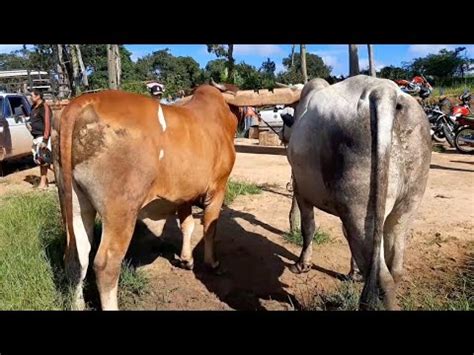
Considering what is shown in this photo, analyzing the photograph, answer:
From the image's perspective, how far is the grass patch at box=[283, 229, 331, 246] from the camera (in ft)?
17.8

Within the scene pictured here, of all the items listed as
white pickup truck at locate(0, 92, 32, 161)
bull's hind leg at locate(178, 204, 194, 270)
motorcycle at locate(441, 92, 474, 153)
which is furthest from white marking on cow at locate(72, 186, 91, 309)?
motorcycle at locate(441, 92, 474, 153)

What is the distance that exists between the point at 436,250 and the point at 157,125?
366cm

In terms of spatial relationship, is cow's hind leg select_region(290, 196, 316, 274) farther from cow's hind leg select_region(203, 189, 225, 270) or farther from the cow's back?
the cow's back

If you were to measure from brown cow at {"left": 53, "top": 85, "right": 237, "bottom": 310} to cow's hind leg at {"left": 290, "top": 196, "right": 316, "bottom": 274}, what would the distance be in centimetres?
116

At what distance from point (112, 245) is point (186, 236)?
5.67 feet

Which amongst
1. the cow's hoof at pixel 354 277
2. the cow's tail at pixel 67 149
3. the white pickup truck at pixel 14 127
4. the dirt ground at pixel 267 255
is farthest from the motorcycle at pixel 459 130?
the white pickup truck at pixel 14 127

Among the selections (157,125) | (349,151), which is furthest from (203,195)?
(349,151)

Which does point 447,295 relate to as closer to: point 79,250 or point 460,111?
point 79,250

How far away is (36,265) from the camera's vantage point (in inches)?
148

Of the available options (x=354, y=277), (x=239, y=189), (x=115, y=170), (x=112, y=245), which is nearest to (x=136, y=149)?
(x=115, y=170)

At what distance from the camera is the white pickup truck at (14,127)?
10281mm

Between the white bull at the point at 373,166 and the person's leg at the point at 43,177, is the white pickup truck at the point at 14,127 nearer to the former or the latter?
the person's leg at the point at 43,177

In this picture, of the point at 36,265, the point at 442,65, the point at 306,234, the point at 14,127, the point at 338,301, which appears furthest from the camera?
the point at 442,65

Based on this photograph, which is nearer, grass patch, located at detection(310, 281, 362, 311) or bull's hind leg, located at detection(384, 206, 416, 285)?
bull's hind leg, located at detection(384, 206, 416, 285)
